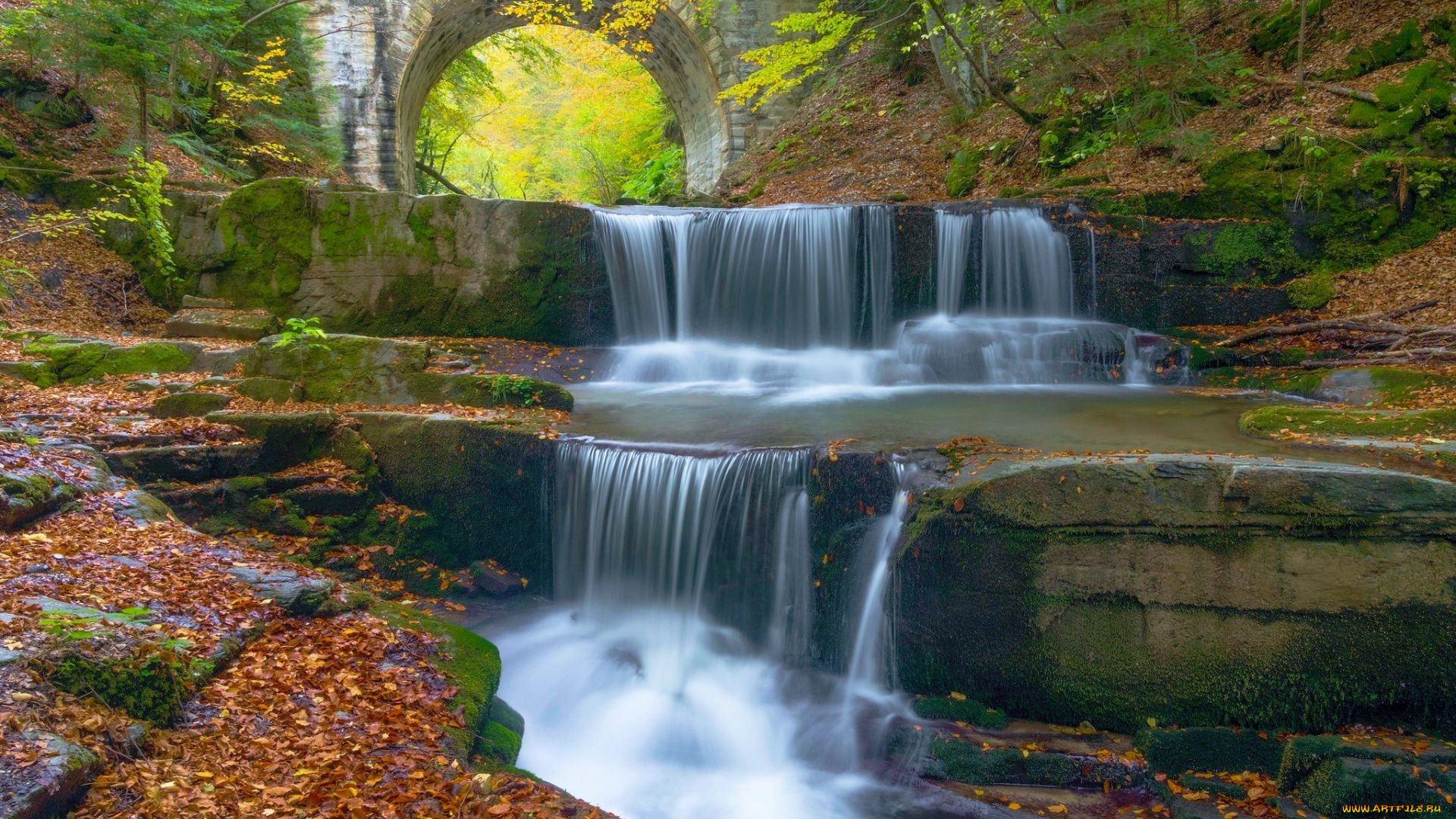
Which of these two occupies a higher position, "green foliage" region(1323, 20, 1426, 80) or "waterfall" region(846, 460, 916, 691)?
"green foliage" region(1323, 20, 1426, 80)

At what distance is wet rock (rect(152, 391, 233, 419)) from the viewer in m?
6.06

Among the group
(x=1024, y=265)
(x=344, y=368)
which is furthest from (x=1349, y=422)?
(x=344, y=368)

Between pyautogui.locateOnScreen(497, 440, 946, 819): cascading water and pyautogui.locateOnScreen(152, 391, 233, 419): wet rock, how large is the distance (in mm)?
2674

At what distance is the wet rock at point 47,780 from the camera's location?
2.16 meters

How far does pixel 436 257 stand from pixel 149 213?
2898 millimetres

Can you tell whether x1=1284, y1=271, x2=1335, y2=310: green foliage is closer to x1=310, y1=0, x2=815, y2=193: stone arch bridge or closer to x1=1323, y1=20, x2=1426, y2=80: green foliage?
x1=1323, y1=20, x2=1426, y2=80: green foliage

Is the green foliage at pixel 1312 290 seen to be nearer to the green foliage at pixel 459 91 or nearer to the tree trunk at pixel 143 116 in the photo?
the tree trunk at pixel 143 116

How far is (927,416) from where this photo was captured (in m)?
6.86

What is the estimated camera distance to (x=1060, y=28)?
11.4m

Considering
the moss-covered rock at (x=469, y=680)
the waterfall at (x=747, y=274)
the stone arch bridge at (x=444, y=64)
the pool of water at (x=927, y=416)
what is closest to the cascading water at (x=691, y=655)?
the pool of water at (x=927, y=416)

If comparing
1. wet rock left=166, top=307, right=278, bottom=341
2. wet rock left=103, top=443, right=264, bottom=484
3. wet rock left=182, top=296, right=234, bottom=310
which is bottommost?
wet rock left=103, top=443, right=264, bottom=484

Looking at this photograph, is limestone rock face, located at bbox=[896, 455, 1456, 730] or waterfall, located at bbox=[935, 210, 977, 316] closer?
limestone rock face, located at bbox=[896, 455, 1456, 730]

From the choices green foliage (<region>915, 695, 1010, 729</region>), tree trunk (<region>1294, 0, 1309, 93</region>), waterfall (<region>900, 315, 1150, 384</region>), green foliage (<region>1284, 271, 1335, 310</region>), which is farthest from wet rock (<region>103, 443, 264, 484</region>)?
tree trunk (<region>1294, 0, 1309, 93</region>)

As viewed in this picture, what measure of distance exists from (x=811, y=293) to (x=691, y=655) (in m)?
5.65
